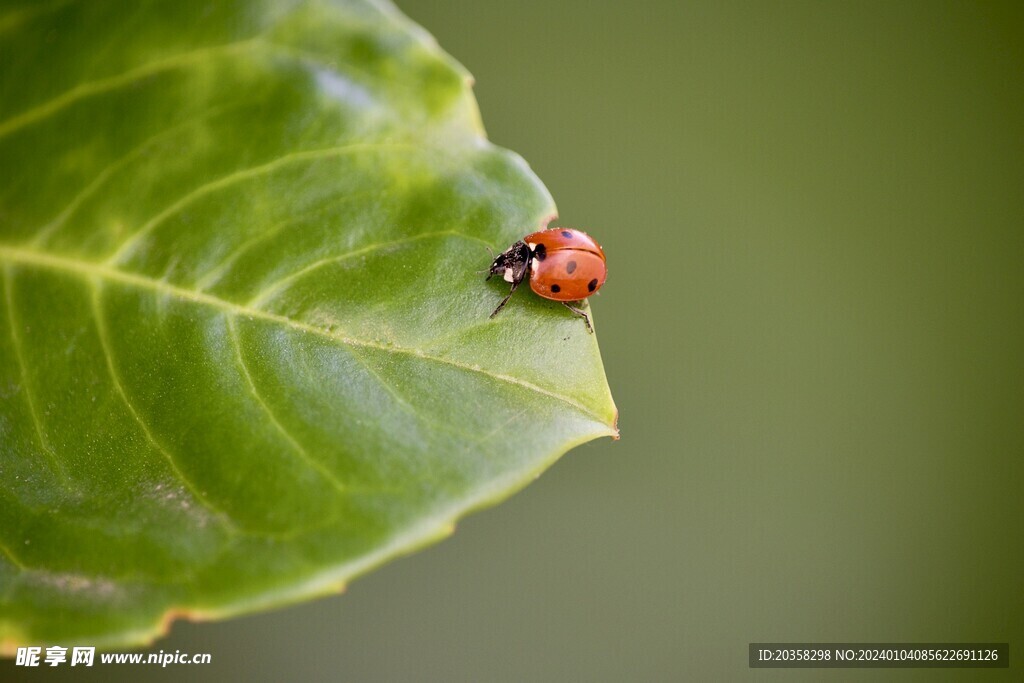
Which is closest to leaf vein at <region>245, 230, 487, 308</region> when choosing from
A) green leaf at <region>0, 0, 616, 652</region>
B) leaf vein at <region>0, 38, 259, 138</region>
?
green leaf at <region>0, 0, 616, 652</region>

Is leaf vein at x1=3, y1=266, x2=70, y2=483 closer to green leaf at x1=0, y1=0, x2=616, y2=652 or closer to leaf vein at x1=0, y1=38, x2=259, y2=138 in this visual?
green leaf at x1=0, y1=0, x2=616, y2=652

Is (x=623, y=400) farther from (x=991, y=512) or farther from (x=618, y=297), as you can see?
(x=991, y=512)

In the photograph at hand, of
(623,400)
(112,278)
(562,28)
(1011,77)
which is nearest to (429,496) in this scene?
(112,278)

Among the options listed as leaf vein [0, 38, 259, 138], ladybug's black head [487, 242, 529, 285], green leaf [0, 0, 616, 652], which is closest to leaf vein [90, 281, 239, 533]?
green leaf [0, 0, 616, 652]

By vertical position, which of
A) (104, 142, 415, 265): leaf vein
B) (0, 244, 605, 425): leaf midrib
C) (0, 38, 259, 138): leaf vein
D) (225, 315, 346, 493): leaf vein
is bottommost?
(225, 315, 346, 493): leaf vein

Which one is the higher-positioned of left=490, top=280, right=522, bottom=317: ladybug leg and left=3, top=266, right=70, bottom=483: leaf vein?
left=490, top=280, right=522, bottom=317: ladybug leg

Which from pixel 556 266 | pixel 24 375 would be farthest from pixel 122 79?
pixel 556 266

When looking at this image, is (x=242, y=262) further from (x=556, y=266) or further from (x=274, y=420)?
(x=556, y=266)
